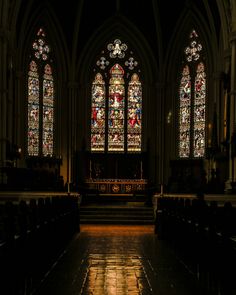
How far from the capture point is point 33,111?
31.6 meters

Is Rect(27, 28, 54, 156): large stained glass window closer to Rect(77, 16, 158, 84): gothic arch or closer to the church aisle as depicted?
Rect(77, 16, 158, 84): gothic arch

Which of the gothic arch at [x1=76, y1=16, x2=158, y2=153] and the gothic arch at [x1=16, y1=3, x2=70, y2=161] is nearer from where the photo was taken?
the gothic arch at [x1=16, y1=3, x2=70, y2=161]

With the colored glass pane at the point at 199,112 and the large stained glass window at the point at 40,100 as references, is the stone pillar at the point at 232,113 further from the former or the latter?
the large stained glass window at the point at 40,100

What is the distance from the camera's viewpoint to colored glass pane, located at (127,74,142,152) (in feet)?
109

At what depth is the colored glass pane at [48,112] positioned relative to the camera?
32031 millimetres

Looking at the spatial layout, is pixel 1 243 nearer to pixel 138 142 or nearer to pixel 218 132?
pixel 218 132

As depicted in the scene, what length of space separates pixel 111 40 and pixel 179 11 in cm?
418

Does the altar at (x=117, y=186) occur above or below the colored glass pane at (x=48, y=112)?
below

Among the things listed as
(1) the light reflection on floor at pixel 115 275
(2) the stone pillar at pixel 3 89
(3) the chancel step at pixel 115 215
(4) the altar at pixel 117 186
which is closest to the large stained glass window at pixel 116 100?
(4) the altar at pixel 117 186

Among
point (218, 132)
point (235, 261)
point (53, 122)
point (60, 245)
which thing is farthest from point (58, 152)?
point (235, 261)

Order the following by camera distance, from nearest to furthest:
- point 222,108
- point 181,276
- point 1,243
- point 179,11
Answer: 1. point 1,243
2. point 181,276
3. point 222,108
4. point 179,11

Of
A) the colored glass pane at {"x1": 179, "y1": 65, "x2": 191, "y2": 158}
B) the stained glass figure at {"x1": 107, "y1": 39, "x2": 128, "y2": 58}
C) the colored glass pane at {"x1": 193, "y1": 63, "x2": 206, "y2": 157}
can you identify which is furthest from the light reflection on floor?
the stained glass figure at {"x1": 107, "y1": 39, "x2": 128, "y2": 58}

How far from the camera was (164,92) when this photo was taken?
3238cm

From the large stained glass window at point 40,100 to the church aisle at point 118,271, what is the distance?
18376 millimetres
